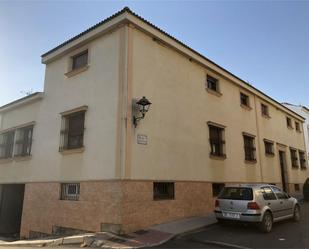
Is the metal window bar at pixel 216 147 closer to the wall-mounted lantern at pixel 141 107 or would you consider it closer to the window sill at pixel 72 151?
the wall-mounted lantern at pixel 141 107

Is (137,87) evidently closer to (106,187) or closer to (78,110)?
(78,110)

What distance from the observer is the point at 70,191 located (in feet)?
37.8

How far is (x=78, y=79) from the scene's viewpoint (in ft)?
40.1

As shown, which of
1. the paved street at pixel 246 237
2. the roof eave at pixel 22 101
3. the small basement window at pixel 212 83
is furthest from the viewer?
the small basement window at pixel 212 83

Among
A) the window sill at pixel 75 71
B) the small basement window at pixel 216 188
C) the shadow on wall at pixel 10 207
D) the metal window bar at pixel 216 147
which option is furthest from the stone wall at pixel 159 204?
the shadow on wall at pixel 10 207

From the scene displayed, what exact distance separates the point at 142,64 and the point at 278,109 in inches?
600

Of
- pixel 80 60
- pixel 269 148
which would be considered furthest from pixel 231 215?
pixel 269 148

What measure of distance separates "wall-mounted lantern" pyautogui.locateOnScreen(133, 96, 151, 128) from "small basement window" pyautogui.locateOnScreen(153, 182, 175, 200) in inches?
97.0

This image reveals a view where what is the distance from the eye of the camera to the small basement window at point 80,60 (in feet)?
40.9

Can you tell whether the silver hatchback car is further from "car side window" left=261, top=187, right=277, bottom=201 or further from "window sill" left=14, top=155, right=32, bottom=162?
"window sill" left=14, top=155, right=32, bottom=162

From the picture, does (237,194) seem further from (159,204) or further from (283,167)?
Result: (283,167)

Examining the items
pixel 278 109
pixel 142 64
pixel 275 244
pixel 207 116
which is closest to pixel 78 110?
pixel 142 64

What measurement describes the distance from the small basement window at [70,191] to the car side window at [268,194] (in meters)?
6.73

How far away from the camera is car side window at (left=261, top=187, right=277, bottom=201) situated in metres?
10.1
